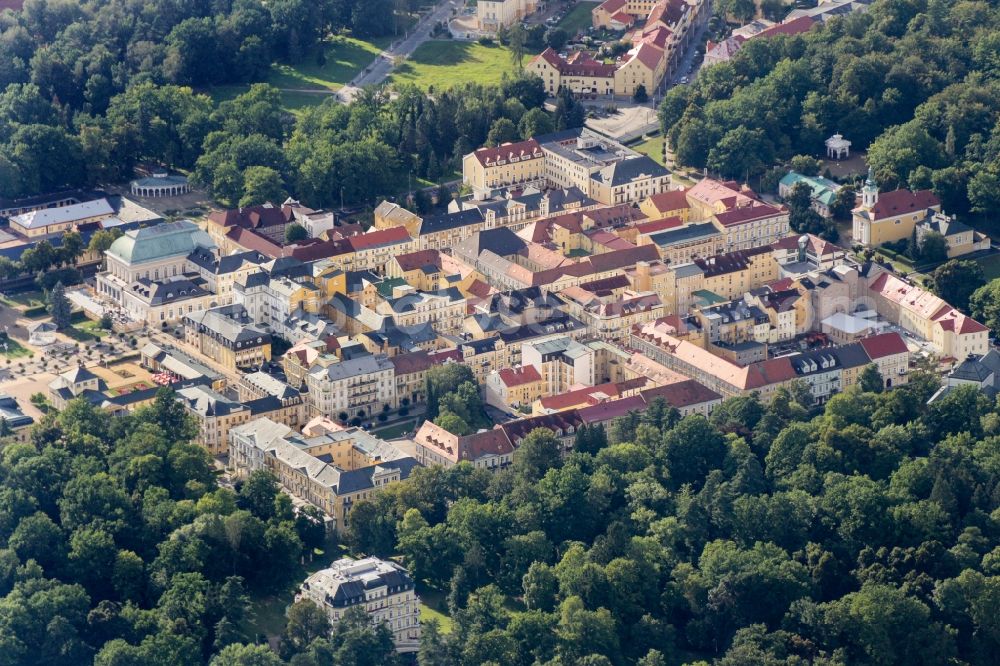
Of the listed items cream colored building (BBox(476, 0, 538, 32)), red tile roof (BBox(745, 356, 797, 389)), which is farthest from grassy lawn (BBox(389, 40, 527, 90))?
red tile roof (BBox(745, 356, 797, 389))

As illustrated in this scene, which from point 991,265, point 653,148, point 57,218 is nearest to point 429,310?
point 57,218

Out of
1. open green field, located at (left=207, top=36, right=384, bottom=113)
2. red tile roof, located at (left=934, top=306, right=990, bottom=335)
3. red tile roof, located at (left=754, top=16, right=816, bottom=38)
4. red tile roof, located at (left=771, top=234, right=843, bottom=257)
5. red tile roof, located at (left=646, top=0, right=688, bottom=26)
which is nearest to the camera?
red tile roof, located at (left=934, top=306, right=990, bottom=335)

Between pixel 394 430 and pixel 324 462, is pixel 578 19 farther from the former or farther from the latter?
pixel 324 462

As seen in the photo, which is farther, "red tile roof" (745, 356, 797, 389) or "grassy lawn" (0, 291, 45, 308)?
"grassy lawn" (0, 291, 45, 308)

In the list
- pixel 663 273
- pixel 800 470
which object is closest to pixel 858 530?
pixel 800 470

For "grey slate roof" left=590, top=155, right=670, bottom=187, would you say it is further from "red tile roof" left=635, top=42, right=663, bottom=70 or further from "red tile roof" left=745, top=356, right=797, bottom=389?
"red tile roof" left=745, top=356, right=797, bottom=389
